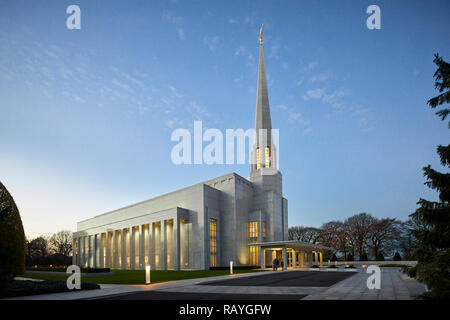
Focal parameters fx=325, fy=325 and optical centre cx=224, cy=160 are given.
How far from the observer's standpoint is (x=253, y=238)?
54531mm

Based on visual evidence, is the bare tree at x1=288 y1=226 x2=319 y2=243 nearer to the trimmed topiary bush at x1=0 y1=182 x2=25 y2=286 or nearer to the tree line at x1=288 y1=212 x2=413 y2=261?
the tree line at x1=288 y1=212 x2=413 y2=261

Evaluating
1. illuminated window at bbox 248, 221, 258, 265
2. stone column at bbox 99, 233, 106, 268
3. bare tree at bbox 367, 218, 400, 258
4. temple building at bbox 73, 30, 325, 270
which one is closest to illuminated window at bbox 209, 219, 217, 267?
temple building at bbox 73, 30, 325, 270

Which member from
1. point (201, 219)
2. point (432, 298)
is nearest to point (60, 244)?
point (201, 219)

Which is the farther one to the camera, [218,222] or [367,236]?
[367,236]

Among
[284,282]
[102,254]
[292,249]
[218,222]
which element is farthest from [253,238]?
[102,254]

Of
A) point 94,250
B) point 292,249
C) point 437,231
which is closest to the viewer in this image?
point 437,231

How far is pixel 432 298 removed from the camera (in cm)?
1031

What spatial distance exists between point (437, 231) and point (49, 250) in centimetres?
10907

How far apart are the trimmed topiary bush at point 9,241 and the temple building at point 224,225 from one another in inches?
1310

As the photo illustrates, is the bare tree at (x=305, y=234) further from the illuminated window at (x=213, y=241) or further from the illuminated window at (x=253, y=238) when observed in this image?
the illuminated window at (x=213, y=241)

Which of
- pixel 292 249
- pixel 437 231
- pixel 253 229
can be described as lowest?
pixel 292 249

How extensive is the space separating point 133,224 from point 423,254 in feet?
176

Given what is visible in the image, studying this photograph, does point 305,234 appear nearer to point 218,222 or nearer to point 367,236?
point 367,236
